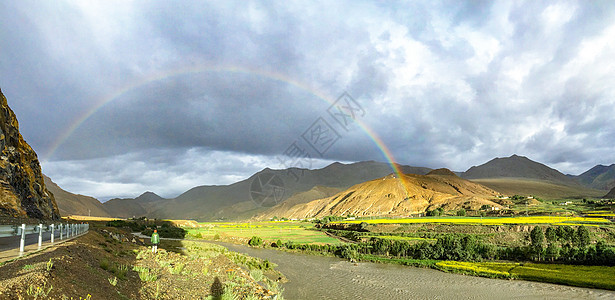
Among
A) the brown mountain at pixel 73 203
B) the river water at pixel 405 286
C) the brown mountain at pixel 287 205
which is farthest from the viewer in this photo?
the brown mountain at pixel 287 205

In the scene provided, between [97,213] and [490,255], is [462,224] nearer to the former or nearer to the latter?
[490,255]

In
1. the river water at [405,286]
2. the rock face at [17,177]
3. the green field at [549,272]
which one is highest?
the rock face at [17,177]

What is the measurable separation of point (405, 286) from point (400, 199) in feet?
324

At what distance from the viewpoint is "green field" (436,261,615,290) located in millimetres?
30184

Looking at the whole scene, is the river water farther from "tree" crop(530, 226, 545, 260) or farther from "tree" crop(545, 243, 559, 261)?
"tree" crop(530, 226, 545, 260)

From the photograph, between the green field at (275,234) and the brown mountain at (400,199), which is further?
the brown mountain at (400,199)

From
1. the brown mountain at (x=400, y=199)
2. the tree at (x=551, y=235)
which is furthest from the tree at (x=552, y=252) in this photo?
the brown mountain at (x=400, y=199)

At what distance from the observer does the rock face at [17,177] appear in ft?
99.9

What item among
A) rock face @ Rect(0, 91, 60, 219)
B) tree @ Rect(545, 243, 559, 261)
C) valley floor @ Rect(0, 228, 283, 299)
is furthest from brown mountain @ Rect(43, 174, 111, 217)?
tree @ Rect(545, 243, 559, 261)

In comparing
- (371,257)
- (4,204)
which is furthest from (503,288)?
(4,204)

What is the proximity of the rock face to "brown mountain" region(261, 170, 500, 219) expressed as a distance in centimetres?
9321

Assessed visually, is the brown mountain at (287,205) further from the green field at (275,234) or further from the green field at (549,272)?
the green field at (549,272)

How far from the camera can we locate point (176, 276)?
Result: 590 inches

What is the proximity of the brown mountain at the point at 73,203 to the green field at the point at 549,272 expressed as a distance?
15117 cm
